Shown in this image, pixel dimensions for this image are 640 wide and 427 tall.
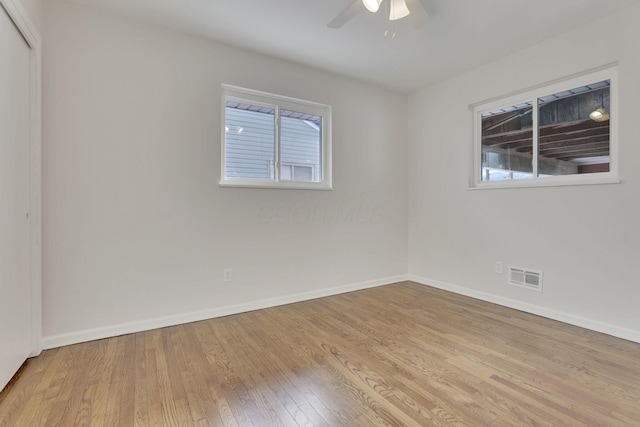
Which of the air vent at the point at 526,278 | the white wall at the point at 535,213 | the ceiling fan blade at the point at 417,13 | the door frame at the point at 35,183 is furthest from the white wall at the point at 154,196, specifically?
the air vent at the point at 526,278

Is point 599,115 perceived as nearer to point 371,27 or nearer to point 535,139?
point 535,139

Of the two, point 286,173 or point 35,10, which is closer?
point 35,10

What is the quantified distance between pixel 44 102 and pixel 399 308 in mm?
3372

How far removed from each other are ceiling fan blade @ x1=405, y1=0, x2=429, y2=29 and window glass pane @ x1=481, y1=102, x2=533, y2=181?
65.9 inches

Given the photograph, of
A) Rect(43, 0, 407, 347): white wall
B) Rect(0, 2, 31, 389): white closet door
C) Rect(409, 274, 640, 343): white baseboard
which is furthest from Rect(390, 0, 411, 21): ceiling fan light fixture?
Rect(409, 274, 640, 343): white baseboard

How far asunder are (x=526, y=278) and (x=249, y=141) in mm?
3052

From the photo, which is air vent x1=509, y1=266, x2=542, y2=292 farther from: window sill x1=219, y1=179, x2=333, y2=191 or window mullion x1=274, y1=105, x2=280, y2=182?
window mullion x1=274, y1=105, x2=280, y2=182

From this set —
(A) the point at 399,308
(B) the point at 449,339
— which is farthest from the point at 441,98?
(B) the point at 449,339

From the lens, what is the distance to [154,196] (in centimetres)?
249

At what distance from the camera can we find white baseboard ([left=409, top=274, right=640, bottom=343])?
2305 mm

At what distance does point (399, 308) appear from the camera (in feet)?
9.75

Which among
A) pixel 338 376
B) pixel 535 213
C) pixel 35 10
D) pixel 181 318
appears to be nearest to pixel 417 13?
pixel 535 213

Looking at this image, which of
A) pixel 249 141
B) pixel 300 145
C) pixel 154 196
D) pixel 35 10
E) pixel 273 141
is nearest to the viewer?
pixel 35 10

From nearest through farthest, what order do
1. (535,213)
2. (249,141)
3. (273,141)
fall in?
1. (535,213)
2. (249,141)
3. (273,141)
